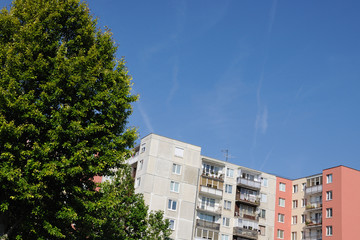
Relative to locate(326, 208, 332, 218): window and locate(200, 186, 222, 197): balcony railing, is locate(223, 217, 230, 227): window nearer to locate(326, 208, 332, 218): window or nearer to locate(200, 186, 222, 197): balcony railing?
locate(200, 186, 222, 197): balcony railing

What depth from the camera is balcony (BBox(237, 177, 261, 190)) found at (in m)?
75.1

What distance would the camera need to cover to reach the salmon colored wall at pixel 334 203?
68.1 m

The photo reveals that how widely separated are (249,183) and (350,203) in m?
16.7

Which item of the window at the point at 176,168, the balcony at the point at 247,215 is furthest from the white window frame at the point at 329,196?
the window at the point at 176,168

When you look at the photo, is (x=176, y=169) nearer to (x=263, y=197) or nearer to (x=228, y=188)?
(x=228, y=188)

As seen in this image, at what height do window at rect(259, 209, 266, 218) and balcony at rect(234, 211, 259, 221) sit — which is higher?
window at rect(259, 209, 266, 218)

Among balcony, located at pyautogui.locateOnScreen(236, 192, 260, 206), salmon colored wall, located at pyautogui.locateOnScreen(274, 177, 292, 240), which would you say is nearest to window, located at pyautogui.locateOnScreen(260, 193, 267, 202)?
balcony, located at pyautogui.locateOnScreen(236, 192, 260, 206)

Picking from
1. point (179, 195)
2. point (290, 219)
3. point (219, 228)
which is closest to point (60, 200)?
point (179, 195)

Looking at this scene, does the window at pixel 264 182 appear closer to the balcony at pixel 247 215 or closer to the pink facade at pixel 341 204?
the balcony at pixel 247 215

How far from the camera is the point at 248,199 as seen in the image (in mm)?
76000

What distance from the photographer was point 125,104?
2398 cm

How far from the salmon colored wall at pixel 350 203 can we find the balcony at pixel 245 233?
46.6 ft

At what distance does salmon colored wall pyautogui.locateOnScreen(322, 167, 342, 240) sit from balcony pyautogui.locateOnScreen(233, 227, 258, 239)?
11.3m

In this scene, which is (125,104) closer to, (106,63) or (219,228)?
(106,63)
